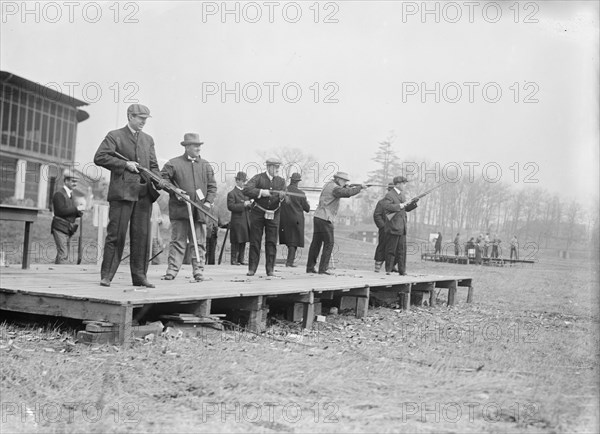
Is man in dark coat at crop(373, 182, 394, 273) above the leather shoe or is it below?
above

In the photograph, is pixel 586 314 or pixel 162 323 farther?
pixel 586 314

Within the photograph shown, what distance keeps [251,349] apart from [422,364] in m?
1.50

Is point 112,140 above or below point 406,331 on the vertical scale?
above

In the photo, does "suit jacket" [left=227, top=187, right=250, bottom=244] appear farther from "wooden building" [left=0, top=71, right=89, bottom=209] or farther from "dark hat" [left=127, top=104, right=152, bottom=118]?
"wooden building" [left=0, top=71, right=89, bottom=209]

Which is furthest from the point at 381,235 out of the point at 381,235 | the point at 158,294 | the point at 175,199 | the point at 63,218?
the point at 158,294

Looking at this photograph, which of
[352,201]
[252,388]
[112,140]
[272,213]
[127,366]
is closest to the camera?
[252,388]

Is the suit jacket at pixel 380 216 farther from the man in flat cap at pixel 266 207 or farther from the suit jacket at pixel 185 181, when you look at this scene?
the suit jacket at pixel 185 181

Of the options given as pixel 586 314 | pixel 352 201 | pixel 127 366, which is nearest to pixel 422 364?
pixel 127 366

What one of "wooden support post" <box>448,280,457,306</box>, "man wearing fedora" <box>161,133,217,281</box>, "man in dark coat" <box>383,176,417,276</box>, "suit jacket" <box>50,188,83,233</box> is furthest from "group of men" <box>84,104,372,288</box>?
"suit jacket" <box>50,188,83,233</box>

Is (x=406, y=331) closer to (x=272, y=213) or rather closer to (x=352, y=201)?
(x=272, y=213)

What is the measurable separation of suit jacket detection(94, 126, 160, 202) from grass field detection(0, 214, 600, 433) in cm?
155

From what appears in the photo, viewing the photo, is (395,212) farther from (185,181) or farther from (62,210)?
(62,210)

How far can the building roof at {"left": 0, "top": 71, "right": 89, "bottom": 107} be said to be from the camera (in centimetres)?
4116

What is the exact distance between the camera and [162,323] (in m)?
7.41
